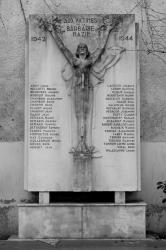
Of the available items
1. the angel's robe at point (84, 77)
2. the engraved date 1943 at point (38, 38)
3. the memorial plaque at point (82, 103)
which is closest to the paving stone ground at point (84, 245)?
the memorial plaque at point (82, 103)

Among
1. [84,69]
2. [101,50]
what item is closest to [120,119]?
[84,69]

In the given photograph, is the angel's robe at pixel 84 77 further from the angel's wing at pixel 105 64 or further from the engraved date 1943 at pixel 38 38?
the engraved date 1943 at pixel 38 38

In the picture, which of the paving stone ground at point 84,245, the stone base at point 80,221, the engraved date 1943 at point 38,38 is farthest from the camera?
the engraved date 1943 at point 38,38

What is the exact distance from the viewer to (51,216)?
837cm

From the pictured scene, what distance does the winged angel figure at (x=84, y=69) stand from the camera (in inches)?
336

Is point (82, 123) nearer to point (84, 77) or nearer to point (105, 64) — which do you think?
point (84, 77)

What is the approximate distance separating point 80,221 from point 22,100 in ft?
8.21

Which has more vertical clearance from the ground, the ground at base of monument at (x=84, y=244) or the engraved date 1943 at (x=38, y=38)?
the engraved date 1943 at (x=38, y=38)

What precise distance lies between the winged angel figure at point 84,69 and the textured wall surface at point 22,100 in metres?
0.90

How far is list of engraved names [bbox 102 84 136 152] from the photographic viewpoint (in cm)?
856

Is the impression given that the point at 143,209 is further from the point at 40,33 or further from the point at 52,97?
the point at 40,33

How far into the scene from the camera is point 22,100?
9.33 meters

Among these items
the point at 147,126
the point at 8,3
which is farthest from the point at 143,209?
the point at 8,3

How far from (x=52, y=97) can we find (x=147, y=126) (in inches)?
75.4
